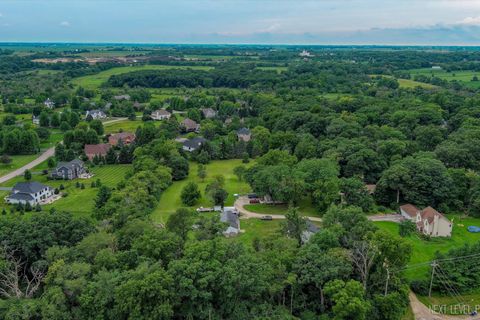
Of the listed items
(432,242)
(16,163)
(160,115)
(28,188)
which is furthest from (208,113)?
(432,242)

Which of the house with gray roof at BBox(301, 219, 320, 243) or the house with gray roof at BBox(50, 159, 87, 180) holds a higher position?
the house with gray roof at BBox(301, 219, 320, 243)

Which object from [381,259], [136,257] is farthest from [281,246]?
[136,257]

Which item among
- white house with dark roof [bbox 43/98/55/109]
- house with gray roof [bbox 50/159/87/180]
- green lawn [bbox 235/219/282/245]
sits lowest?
green lawn [bbox 235/219/282/245]

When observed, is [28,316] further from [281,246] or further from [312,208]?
[312,208]

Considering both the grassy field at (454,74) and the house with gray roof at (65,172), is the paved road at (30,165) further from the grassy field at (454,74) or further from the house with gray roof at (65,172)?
the grassy field at (454,74)

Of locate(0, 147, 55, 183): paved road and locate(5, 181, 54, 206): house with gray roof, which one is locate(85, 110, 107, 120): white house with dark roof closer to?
locate(0, 147, 55, 183): paved road

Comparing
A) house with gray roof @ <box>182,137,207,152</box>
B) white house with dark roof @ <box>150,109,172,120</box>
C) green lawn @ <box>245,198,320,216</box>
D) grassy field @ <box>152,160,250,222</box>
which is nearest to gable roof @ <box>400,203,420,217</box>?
green lawn @ <box>245,198,320,216</box>
